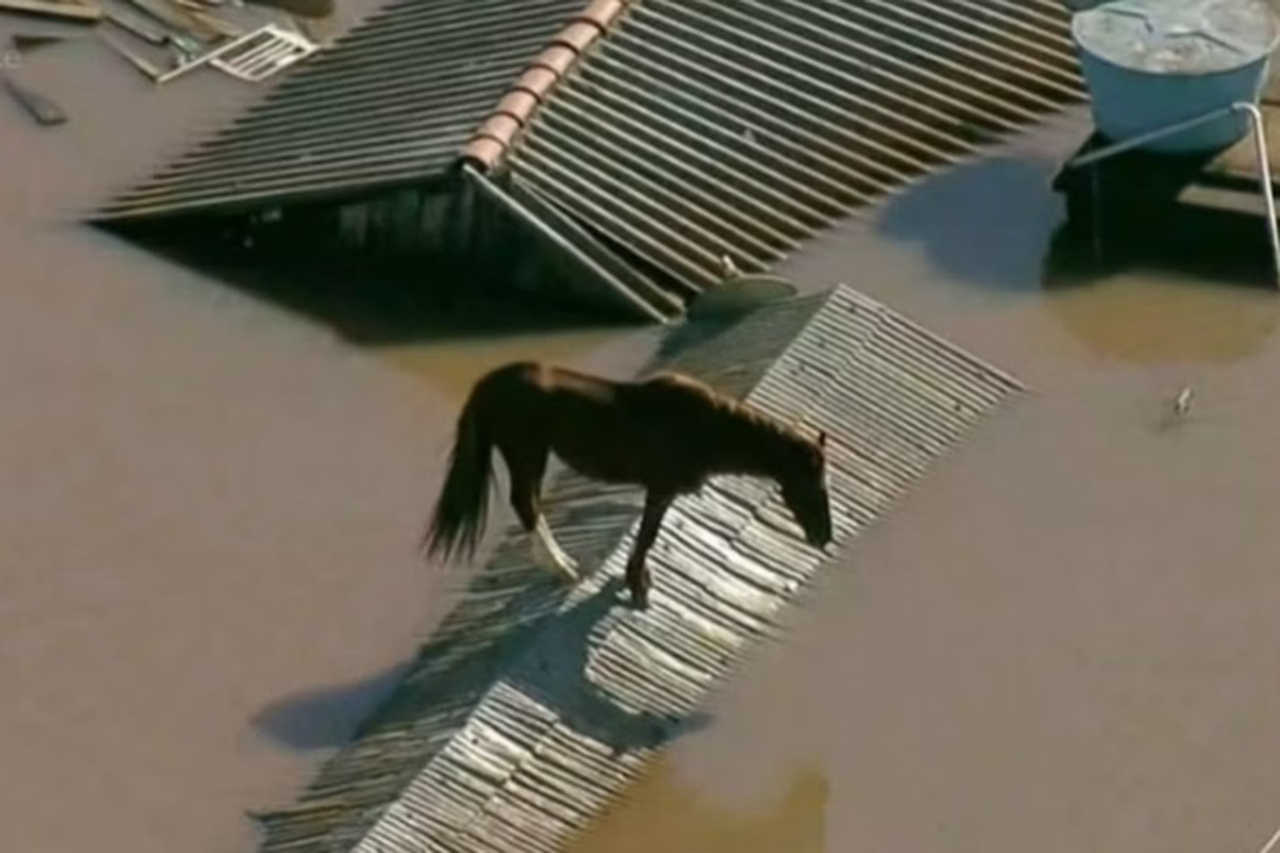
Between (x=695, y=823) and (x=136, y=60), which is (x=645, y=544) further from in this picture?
(x=136, y=60)

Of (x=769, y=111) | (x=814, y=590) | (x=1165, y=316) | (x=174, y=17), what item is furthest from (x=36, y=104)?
(x=1165, y=316)

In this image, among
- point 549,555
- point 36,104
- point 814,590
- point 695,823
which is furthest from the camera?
point 36,104

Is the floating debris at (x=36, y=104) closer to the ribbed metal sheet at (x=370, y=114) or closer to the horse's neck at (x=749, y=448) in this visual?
the ribbed metal sheet at (x=370, y=114)

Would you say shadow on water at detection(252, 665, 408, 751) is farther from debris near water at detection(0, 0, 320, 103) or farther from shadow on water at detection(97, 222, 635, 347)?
debris near water at detection(0, 0, 320, 103)

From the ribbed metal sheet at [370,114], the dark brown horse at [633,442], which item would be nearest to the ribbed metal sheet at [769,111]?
the ribbed metal sheet at [370,114]

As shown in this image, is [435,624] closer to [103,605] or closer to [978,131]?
[103,605]

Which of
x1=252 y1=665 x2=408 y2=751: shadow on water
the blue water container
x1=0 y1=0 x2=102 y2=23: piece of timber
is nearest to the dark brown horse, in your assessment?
x1=252 y1=665 x2=408 y2=751: shadow on water

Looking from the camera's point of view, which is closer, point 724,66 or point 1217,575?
point 1217,575

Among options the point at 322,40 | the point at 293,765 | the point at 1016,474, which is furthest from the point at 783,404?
the point at 322,40
